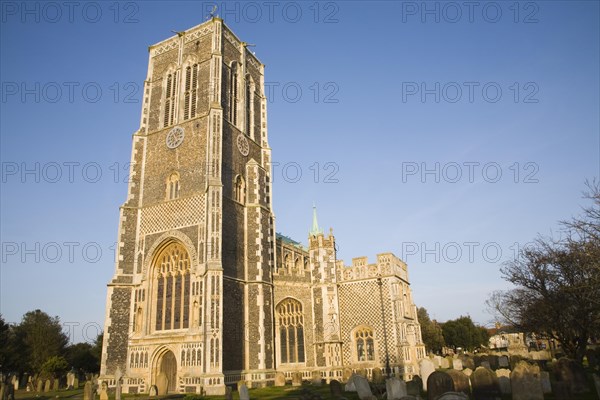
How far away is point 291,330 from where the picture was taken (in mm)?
25562

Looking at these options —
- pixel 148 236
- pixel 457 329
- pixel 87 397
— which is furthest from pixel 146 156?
pixel 457 329

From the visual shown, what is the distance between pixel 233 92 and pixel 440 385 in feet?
74.7

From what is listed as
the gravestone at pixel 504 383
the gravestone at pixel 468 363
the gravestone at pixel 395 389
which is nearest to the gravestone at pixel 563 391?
the gravestone at pixel 504 383

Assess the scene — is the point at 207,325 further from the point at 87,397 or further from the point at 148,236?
the point at 148,236

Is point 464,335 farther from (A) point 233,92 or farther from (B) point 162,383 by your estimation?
(B) point 162,383

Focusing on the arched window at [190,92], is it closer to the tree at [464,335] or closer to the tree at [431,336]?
the tree at [431,336]

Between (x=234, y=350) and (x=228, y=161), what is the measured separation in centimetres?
1086

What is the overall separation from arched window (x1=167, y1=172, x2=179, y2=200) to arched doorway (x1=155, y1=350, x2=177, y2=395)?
29.0 ft

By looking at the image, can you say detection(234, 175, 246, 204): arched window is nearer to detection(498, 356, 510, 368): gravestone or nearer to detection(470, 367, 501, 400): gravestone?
detection(470, 367, 501, 400): gravestone

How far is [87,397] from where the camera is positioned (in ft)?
57.9

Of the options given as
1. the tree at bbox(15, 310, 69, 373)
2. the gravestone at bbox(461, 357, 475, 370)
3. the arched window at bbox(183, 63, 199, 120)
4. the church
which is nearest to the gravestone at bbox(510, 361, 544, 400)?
the church

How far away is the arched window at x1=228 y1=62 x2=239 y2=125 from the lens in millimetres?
28031

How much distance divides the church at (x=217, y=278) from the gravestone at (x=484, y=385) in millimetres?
10723

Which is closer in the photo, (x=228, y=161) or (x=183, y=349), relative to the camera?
(x=183, y=349)
